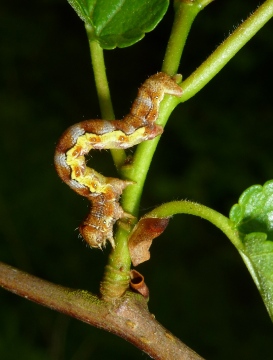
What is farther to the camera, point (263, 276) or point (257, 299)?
point (257, 299)

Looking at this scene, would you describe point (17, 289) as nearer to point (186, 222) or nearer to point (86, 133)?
point (86, 133)

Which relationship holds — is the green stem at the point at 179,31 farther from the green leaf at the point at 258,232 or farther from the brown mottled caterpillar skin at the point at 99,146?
the green leaf at the point at 258,232

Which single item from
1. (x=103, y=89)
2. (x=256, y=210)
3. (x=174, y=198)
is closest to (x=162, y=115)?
(x=103, y=89)

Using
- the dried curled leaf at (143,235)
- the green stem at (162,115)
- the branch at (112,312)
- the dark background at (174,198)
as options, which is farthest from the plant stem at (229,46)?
the dark background at (174,198)

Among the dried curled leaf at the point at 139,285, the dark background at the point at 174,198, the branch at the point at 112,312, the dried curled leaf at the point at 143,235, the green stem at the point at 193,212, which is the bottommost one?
the branch at the point at 112,312

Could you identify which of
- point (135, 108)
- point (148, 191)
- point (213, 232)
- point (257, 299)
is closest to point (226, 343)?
point (257, 299)

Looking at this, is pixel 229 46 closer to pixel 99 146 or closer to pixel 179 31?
pixel 179 31
